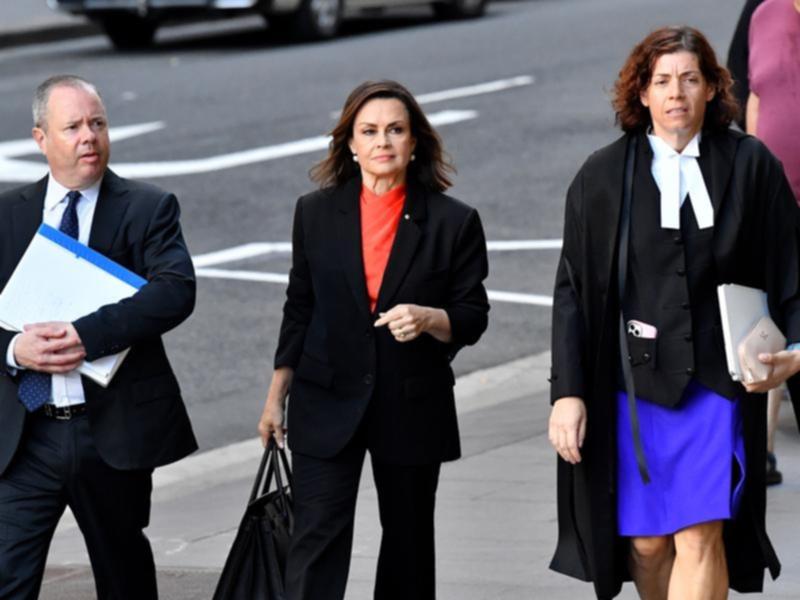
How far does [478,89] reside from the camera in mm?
19953

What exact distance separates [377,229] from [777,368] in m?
1.25

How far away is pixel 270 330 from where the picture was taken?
11.7m

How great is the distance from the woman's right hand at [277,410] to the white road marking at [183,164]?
978 cm

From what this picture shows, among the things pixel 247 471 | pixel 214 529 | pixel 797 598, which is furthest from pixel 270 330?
pixel 797 598

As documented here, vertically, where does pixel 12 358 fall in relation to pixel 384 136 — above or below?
below

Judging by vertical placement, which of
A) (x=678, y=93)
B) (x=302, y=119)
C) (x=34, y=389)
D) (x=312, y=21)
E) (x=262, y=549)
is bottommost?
(x=312, y=21)

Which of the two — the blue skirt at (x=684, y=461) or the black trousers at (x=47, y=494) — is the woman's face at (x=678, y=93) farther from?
the black trousers at (x=47, y=494)

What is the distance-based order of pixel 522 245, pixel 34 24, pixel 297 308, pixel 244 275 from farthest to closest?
pixel 34 24 → pixel 522 245 → pixel 244 275 → pixel 297 308

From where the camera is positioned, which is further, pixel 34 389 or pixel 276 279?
pixel 276 279

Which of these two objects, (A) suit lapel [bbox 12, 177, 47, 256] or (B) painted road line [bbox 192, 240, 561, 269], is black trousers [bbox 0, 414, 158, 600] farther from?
(B) painted road line [bbox 192, 240, 561, 269]

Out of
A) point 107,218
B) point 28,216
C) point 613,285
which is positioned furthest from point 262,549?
point 613,285

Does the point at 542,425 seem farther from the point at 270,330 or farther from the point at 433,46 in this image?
the point at 433,46

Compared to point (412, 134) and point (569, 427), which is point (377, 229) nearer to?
point (412, 134)

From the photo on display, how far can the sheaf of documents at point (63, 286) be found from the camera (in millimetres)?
5852
